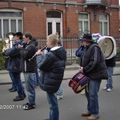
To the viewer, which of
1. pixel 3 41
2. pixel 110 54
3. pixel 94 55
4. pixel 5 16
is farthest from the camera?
pixel 5 16

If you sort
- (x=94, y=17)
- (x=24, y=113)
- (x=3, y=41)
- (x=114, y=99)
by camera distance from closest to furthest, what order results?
(x=24, y=113) → (x=114, y=99) → (x=3, y=41) → (x=94, y=17)

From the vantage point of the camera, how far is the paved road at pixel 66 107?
884cm

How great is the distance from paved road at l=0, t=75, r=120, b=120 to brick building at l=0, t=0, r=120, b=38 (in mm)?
14049

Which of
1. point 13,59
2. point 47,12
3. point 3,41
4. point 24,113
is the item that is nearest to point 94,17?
point 47,12

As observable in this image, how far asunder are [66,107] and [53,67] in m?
2.52

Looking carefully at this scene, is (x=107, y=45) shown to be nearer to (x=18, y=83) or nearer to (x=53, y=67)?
(x=18, y=83)

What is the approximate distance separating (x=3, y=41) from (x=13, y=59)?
2.89 m

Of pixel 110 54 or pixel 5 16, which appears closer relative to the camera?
pixel 110 54

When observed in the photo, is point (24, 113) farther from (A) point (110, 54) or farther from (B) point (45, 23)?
(B) point (45, 23)

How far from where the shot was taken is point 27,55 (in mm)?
9562

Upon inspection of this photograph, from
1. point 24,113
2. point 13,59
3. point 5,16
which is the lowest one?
point 24,113

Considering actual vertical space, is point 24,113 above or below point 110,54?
below

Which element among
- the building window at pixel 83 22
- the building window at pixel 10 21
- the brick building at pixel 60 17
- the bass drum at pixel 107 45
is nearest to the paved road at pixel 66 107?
the bass drum at pixel 107 45

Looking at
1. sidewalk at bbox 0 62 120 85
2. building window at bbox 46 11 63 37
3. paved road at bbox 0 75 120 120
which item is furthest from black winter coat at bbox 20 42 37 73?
building window at bbox 46 11 63 37
